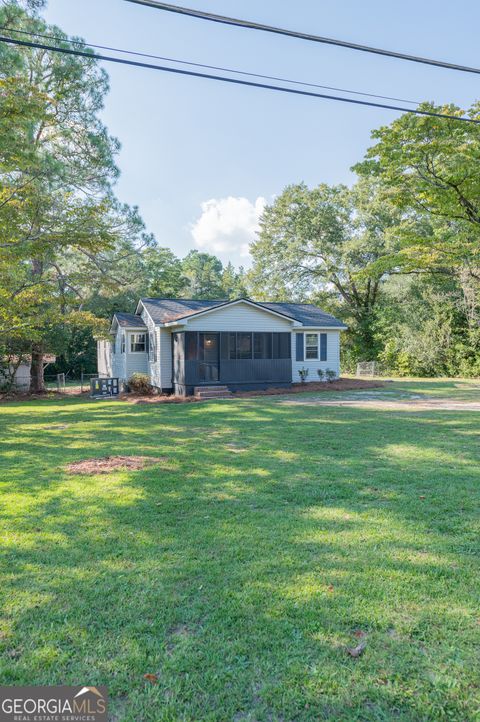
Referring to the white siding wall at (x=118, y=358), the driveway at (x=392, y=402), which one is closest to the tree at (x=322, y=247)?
the white siding wall at (x=118, y=358)

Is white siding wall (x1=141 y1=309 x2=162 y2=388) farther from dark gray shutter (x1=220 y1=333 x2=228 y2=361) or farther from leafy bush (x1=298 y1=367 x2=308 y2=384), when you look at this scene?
leafy bush (x1=298 y1=367 x2=308 y2=384)

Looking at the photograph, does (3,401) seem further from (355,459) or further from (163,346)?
(355,459)

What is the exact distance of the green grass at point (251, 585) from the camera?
2100 mm

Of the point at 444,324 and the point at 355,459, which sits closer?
the point at 355,459

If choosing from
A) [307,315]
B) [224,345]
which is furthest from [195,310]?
[307,315]

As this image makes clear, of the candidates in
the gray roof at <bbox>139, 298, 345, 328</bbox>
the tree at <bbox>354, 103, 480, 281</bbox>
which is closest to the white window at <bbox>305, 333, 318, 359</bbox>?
the gray roof at <bbox>139, 298, 345, 328</bbox>

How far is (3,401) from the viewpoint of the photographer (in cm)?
1677

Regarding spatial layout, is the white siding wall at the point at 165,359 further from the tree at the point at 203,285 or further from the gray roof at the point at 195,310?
the tree at the point at 203,285

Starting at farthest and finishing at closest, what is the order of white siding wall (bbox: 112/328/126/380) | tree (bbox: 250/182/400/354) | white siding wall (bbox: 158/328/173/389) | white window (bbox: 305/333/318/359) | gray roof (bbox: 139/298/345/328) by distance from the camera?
tree (bbox: 250/182/400/354) → white siding wall (bbox: 112/328/126/380) → white window (bbox: 305/333/318/359) → gray roof (bbox: 139/298/345/328) → white siding wall (bbox: 158/328/173/389)

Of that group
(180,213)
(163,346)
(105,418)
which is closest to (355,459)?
(105,418)

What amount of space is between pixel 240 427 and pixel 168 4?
7.15 meters

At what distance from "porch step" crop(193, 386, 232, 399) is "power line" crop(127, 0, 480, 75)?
1174cm

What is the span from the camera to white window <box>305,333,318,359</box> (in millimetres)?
19536

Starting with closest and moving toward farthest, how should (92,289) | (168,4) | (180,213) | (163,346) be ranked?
1. (168,4)
2. (163,346)
3. (92,289)
4. (180,213)
